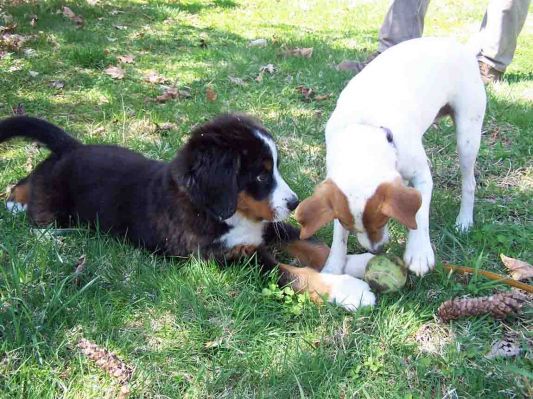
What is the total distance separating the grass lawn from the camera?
6.89ft

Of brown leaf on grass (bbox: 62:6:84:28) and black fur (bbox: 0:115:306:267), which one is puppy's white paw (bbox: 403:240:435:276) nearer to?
black fur (bbox: 0:115:306:267)

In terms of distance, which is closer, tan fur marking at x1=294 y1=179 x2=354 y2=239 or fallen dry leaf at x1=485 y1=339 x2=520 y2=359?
fallen dry leaf at x1=485 y1=339 x2=520 y2=359

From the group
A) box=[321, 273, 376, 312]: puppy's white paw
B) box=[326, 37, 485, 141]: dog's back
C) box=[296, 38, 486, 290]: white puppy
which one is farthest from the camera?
box=[326, 37, 485, 141]: dog's back

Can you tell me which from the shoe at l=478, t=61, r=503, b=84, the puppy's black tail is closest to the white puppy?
the puppy's black tail

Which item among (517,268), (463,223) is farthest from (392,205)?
(463,223)

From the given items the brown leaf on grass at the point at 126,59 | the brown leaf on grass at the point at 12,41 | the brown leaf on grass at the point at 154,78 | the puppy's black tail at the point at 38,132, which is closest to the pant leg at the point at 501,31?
the brown leaf on grass at the point at 154,78

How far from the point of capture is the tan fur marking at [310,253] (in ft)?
9.82

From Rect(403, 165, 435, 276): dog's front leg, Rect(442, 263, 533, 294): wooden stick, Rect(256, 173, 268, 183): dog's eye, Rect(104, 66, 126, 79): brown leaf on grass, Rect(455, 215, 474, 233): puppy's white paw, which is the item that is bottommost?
Rect(455, 215, 474, 233): puppy's white paw

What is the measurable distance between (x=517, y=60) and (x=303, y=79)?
3075 mm

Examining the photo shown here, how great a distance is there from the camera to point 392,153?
2578mm

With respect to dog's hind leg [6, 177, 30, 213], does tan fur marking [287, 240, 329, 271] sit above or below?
below

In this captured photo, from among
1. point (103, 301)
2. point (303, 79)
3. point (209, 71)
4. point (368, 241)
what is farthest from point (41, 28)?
point (368, 241)

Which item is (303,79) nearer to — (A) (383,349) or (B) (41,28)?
(B) (41,28)

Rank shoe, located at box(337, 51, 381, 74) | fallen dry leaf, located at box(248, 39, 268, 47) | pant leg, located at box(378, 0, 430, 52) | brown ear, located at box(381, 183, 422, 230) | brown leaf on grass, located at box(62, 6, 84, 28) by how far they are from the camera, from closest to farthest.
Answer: brown ear, located at box(381, 183, 422, 230), pant leg, located at box(378, 0, 430, 52), shoe, located at box(337, 51, 381, 74), fallen dry leaf, located at box(248, 39, 268, 47), brown leaf on grass, located at box(62, 6, 84, 28)
